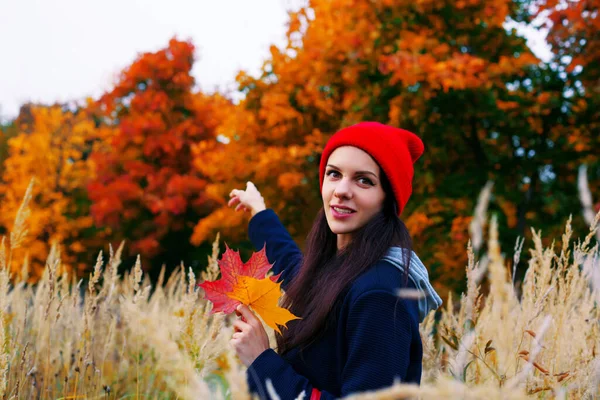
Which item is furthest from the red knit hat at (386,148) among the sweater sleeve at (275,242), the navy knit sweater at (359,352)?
the sweater sleeve at (275,242)

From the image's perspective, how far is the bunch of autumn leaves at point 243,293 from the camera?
134 centimetres

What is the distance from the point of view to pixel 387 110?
750 centimetres

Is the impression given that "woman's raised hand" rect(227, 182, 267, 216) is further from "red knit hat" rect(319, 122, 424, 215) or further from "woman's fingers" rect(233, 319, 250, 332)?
"woman's fingers" rect(233, 319, 250, 332)

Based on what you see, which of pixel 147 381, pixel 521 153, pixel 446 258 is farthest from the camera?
pixel 521 153

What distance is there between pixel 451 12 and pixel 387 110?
1611 millimetres

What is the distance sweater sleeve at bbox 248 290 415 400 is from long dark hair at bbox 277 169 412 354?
0.41ft

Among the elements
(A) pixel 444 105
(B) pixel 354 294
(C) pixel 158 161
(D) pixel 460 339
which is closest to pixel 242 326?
(B) pixel 354 294

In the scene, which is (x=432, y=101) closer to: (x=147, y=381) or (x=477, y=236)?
(x=147, y=381)

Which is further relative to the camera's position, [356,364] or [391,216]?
[391,216]

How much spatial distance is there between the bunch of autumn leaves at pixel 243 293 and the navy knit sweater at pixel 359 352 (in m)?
0.15

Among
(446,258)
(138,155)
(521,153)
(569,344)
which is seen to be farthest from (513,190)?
(138,155)

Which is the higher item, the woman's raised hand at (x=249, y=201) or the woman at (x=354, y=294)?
the woman's raised hand at (x=249, y=201)

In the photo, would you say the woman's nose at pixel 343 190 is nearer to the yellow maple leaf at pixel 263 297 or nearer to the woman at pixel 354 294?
the woman at pixel 354 294

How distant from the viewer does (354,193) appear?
5.48ft
